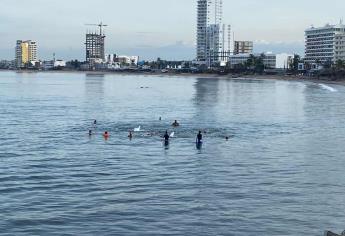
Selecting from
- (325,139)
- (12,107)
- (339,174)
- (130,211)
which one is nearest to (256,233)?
(130,211)

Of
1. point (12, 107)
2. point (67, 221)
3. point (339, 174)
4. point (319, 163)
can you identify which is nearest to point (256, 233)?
point (67, 221)

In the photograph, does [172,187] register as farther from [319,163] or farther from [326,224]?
[319,163]

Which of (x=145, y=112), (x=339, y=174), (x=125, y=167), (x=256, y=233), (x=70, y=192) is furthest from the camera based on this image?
(x=145, y=112)

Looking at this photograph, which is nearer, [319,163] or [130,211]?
[130,211]

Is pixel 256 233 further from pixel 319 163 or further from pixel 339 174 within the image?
pixel 319 163

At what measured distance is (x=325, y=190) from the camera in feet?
108

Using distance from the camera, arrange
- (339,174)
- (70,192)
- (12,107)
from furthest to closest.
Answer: (12,107) < (339,174) < (70,192)

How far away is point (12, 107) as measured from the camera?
325 ft

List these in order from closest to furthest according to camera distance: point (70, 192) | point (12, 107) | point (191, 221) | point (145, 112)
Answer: point (191, 221)
point (70, 192)
point (145, 112)
point (12, 107)

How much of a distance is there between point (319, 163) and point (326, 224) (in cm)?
1616

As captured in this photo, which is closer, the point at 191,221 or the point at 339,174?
the point at 191,221

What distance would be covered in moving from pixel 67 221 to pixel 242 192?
1088cm

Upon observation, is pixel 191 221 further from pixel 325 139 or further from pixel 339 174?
pixel 325 139


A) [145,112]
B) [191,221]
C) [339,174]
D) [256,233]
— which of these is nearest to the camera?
Answer: [256,233]
